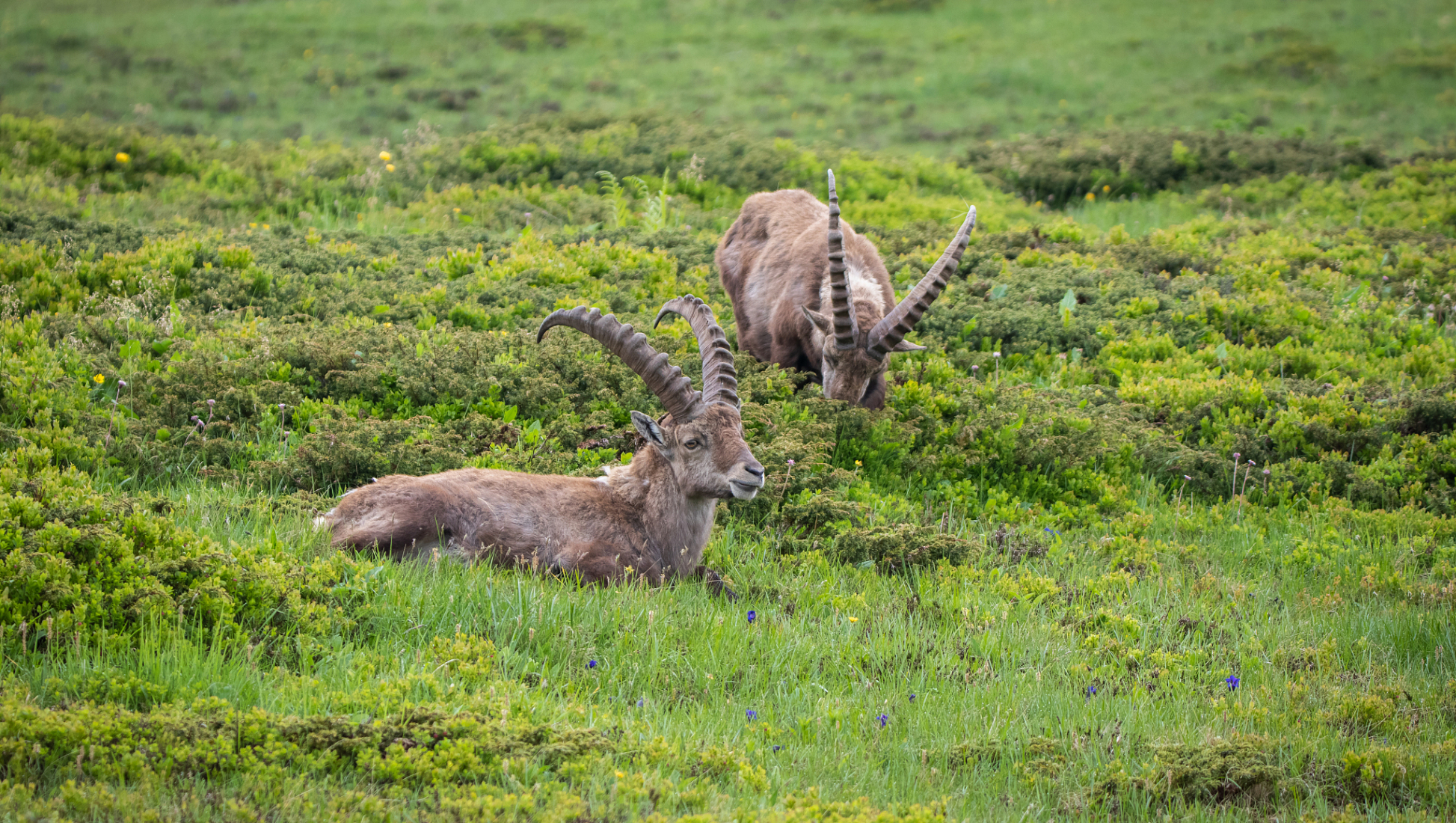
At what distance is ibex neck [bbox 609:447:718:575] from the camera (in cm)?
810

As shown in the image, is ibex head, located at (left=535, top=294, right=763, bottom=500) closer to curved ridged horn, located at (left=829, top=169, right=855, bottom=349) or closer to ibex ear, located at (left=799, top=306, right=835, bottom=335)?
curved ridged horn, located at (left=829, top=169, right=855, bottom=349)

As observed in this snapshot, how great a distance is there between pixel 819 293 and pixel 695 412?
3769 mm

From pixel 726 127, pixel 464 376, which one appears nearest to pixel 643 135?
pixel 726 127

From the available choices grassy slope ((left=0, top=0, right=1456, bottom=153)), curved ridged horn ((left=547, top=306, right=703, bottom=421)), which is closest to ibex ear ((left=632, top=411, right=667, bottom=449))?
curved ridged horn ((left=547, top=306, right=703, bottom=421))

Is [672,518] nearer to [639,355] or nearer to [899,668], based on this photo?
[639,355]

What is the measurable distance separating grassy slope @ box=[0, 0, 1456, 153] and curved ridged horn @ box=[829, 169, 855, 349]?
1426cm

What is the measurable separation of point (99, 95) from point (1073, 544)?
2673 centimetres

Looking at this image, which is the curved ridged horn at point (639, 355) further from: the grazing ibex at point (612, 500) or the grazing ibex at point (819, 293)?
the grazing ibex at point (819, 293)

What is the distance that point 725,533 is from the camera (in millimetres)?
8633

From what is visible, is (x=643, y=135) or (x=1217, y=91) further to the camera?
(x=1217, y=91)

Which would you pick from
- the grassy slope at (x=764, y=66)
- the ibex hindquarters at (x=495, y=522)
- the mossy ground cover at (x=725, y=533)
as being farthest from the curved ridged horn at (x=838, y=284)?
the grassy slope at (x=764, y=66)

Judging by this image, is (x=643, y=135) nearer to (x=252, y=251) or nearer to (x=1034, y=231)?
(x=1034, y=231)

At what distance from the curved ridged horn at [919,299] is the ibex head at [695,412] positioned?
2.63 metres

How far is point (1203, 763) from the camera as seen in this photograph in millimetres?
5453
